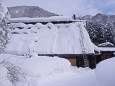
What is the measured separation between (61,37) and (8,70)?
13.0 m

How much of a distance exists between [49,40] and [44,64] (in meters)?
10.1

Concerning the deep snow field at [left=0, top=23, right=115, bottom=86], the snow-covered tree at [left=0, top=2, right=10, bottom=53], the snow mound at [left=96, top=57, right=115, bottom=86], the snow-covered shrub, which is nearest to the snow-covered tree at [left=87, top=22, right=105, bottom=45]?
the deep snow field at [left=0, top=23, right=115, bottom=86]

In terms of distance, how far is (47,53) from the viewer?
555 inches

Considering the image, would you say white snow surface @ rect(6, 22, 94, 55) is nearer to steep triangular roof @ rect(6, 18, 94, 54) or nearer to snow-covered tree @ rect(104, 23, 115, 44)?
steep triangular roof @ rect(6, 18, 94, 54)

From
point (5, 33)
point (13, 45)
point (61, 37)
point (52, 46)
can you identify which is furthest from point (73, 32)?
point (5, 33)

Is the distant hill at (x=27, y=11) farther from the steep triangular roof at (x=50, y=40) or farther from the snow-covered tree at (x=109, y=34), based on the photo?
the steep triangular roof at (x=50, y=40)

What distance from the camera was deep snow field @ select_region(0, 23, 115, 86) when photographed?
3.97 m

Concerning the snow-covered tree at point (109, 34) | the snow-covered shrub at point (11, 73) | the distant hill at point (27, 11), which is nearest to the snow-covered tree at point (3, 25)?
the snow-covered shrub at point (11, 73)

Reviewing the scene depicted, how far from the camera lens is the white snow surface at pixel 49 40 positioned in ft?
46.9

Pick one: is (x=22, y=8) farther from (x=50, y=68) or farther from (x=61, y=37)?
(x=50, y=68)

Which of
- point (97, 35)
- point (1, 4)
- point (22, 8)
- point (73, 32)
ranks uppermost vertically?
point (22, 8)

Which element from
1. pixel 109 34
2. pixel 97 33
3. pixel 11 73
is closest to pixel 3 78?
pixel 11 73

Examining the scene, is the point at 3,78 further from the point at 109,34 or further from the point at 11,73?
the point at 109,34

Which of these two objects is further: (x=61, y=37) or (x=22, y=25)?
(x=22, y=25)
